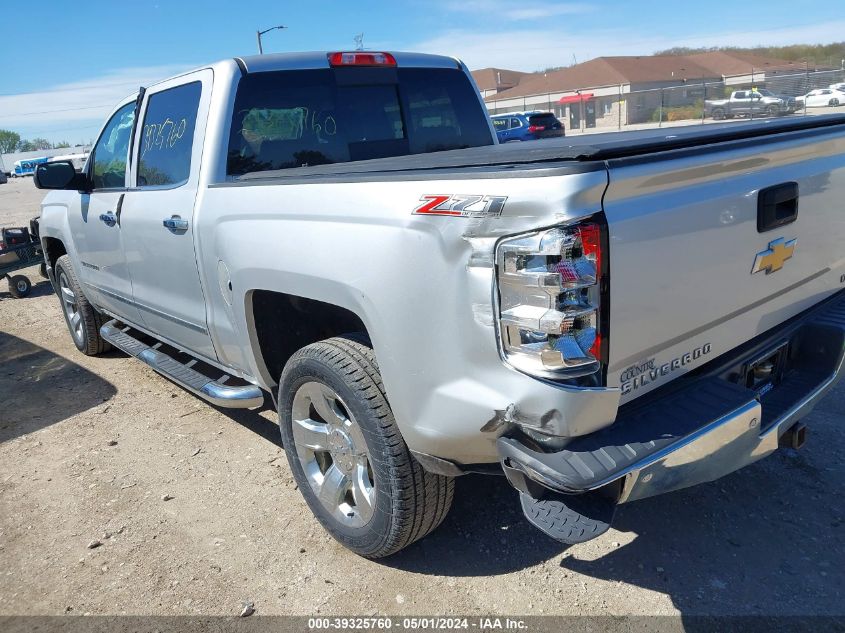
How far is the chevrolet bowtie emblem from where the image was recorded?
2.44 m

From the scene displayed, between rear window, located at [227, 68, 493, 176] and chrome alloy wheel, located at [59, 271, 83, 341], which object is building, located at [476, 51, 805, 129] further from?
rear window, located at [227, 68, 493, 176]

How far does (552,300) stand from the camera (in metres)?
1.89

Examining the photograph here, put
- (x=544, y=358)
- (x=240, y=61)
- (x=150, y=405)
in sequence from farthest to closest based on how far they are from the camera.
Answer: (x=150, y=405)
(x=240, y=61)
(x=544, y=358)

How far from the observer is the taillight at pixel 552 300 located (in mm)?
1881

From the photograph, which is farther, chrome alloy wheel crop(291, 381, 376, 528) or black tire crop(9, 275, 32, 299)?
black tire crop(9, 275, 32, 299)

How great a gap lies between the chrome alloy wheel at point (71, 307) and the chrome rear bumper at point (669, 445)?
5.06 metres

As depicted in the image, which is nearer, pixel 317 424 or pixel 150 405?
pixel 317 424

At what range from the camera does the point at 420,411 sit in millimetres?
2277

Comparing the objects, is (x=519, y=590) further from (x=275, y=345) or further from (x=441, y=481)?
(x=275, y=345)

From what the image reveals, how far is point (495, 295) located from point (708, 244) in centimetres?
78

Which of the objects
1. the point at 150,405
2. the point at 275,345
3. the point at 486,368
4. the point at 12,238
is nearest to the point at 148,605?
the point at 275,345

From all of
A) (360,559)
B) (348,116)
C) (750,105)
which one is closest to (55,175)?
(348,116)

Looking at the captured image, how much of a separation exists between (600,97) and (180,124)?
54.2 meters

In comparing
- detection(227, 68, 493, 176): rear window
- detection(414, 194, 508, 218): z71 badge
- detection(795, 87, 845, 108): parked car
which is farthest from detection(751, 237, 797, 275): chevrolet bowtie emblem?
detection(795, 87, 845, 108): parked car
